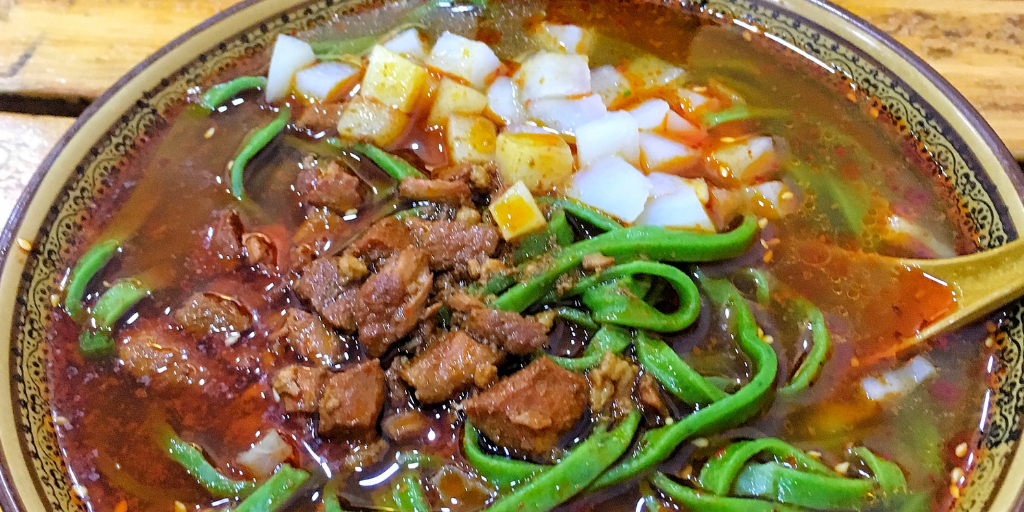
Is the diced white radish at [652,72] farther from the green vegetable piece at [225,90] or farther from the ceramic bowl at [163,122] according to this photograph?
the green vegetable piece at [225,90]

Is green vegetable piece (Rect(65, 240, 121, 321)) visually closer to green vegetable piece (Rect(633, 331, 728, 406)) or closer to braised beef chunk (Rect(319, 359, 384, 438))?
braised beef chunk (Rect(319, 359, 384, 438))

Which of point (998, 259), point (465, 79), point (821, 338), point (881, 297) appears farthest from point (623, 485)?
point (465, 79)

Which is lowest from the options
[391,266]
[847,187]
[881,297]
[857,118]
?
[391,266]

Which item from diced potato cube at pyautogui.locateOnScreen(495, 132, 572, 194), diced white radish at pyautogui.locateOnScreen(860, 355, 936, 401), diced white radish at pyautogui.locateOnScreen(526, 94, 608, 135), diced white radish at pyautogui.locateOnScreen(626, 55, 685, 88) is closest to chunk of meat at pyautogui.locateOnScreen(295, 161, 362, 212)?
diced potato cube at pyautogui.locateOnScreen(495, 132, 572, 194)

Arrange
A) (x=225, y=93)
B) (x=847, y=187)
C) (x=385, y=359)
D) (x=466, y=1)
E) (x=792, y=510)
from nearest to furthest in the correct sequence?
(x=792, y=510) → (x=385, y=359) → (x=847, y=187) → (x=225, y=93) → (x=466, y=1)

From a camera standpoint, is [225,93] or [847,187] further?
[225,93]

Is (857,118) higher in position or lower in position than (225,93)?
higher

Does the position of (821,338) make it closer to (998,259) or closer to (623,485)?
(998,259)
